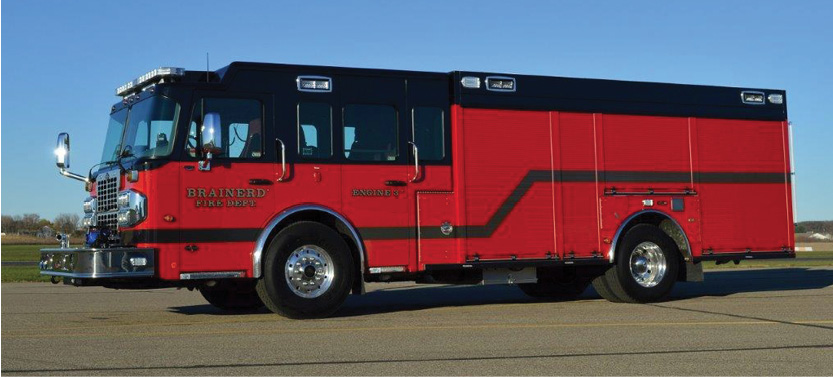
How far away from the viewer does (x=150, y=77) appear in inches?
463

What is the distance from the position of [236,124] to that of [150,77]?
114cm

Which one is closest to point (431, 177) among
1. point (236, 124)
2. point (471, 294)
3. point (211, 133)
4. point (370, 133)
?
point (370, 133)

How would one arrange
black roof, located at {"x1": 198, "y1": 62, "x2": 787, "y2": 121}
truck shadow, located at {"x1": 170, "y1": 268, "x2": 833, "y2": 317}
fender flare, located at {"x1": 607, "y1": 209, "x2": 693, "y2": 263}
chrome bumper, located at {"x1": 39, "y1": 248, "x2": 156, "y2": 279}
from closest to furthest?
chrome bumper, located at {"x1": 39, "y1": 248, "x2": 156, "y2": 279}, black roof, located at {"x1": 198, "y1": 62, "x2": 787, "y2": 121}, truck shadow, located at {"x1": 170, "y1": 268, "x2": 833, "y2": 317}, fender flare, located at {"x1": 607, "y1": 209, "x2": 693, "y2": 263}

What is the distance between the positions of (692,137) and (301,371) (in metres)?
8.85


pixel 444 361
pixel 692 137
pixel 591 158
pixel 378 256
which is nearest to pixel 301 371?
pixel 444 361

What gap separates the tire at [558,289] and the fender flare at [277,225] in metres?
4.32

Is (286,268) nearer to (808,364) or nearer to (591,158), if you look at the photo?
(591,158)

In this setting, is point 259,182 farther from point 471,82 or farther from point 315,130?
point 471,82

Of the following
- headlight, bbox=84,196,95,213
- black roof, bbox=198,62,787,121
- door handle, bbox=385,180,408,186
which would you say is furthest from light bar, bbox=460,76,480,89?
headlight, bbox=84,196,95,213

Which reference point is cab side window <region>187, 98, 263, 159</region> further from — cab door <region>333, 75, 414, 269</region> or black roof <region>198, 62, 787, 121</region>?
cab door <region>333, 75, 414, 269</region>

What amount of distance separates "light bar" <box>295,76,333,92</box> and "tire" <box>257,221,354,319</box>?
62.8 inches

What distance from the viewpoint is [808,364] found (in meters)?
7.91

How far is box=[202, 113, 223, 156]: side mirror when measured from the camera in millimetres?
11188

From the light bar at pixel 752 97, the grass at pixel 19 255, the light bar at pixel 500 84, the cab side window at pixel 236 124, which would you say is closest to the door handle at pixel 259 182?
the cab side window at pixel 236 124
